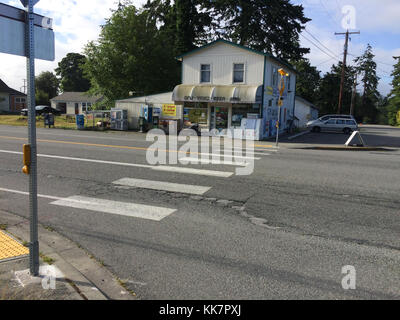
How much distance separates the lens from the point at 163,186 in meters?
8.54

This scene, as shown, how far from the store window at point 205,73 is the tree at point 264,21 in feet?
52.7

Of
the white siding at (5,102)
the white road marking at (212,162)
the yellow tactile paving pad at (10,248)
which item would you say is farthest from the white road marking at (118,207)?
the white siding at (5,102)

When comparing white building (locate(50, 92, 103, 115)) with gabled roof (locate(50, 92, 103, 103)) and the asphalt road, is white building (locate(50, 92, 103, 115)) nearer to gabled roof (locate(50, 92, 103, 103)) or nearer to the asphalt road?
gabled roof (locate(50, 92, 103, 103))

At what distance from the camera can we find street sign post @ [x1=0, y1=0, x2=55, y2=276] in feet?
11.2

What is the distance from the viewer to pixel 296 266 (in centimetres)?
453

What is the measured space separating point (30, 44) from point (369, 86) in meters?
101

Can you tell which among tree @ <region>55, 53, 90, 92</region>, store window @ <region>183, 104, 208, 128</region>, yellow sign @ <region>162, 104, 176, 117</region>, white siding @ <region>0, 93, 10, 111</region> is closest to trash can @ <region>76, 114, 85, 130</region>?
yellow sign @ <region>162, 104, 176, 117</region>

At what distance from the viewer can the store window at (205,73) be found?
1005 inches

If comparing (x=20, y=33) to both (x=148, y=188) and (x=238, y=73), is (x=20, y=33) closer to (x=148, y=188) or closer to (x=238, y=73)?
(x=148, y=188)

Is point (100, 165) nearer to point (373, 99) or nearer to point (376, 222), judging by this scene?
point (376, 222)

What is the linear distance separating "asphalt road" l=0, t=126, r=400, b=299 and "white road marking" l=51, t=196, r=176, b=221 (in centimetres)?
2

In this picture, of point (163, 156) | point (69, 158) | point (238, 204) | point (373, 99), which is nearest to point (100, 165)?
point (69, 158)

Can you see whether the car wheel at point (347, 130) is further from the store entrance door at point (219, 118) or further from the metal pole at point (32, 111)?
the metal pole at point (32, 111)

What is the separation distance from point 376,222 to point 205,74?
21.0 meters
